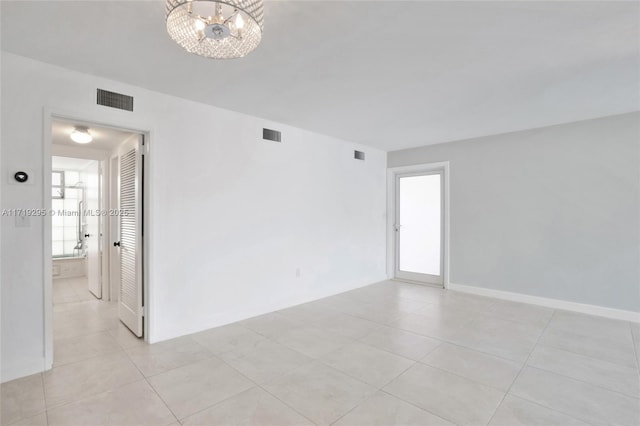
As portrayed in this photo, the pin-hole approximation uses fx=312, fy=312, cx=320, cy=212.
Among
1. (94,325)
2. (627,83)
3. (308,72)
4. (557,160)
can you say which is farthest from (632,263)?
(94,325)

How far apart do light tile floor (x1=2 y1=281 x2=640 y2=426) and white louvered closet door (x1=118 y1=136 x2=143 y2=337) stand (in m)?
0.26

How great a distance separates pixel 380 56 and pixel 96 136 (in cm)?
390

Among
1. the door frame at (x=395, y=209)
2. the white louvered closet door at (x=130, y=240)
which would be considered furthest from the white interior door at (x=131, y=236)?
the door frame at (x=395, y=209)

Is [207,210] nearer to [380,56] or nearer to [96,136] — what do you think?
[96,136]

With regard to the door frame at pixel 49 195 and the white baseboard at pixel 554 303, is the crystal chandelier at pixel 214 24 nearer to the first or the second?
the door frame at pixel 49 195

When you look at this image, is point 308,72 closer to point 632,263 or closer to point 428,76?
point 428,76

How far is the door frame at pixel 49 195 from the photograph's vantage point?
8.72 feet

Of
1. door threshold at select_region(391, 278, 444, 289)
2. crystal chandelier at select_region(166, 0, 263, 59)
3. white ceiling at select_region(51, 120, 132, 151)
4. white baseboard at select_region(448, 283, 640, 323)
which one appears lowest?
door threshold at select_region(391, 278, 444, 289)

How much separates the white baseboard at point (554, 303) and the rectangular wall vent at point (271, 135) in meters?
3.86

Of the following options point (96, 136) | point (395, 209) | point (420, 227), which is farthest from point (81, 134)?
point (420, 227)

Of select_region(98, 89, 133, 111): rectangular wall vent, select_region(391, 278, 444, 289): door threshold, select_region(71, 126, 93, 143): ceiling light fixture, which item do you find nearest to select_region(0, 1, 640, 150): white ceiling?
select_region(98, 89, 133, 111): rectangular wall vent

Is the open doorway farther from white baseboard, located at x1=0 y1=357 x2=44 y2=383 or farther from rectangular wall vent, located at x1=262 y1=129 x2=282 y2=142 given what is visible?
rectangular wall vent, located at x1=262 y1=129 x2=282 y2=142

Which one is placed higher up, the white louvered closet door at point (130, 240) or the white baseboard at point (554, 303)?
the white louvered closet door at point (130, 240)

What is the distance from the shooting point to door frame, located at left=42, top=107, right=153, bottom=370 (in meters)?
2.66
